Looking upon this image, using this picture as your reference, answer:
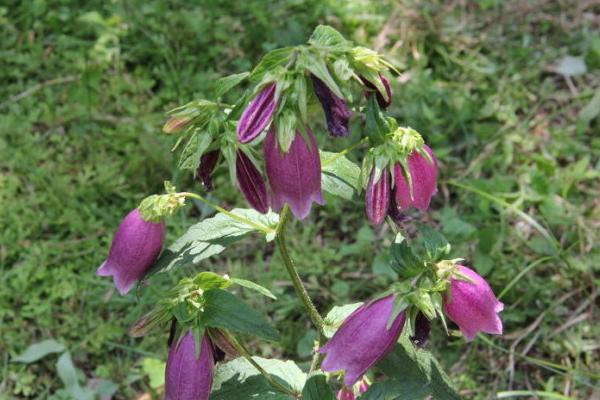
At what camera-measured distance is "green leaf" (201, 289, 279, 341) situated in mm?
1411

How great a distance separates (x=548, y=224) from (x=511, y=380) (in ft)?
1.97

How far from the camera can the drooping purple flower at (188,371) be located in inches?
58.0

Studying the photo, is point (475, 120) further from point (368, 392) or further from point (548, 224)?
point (368, 392)

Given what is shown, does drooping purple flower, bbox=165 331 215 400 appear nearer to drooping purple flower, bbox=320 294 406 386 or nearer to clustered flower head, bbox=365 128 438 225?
drooping purple flower, bbox=320 294 406 386

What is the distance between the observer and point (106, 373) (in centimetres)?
241

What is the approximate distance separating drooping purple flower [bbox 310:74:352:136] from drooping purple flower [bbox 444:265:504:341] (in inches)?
13.9

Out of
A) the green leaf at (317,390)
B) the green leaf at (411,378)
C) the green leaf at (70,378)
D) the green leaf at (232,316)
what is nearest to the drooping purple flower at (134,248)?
the green leaf at (232,316)

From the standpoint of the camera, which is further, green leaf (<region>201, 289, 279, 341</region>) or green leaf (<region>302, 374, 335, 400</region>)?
green leaf (<region>302, 374, 335, 400</region>)

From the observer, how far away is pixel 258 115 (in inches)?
48.3

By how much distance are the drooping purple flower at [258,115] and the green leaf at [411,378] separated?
1.99 ft

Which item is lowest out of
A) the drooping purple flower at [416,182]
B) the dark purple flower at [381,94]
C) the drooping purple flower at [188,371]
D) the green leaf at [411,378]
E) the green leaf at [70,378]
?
the green leaf at [70,378]

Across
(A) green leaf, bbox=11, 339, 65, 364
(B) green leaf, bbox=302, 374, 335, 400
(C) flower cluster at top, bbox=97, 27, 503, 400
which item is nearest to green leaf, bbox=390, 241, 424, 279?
(C) flower cluster at top, bbox=97, 27, 503, 400

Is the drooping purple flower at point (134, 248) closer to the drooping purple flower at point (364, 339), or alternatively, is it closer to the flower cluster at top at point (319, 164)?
the flower cluster at top at point (319, 164)

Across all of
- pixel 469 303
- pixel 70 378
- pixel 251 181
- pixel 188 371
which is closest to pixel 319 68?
pixel 251 181
